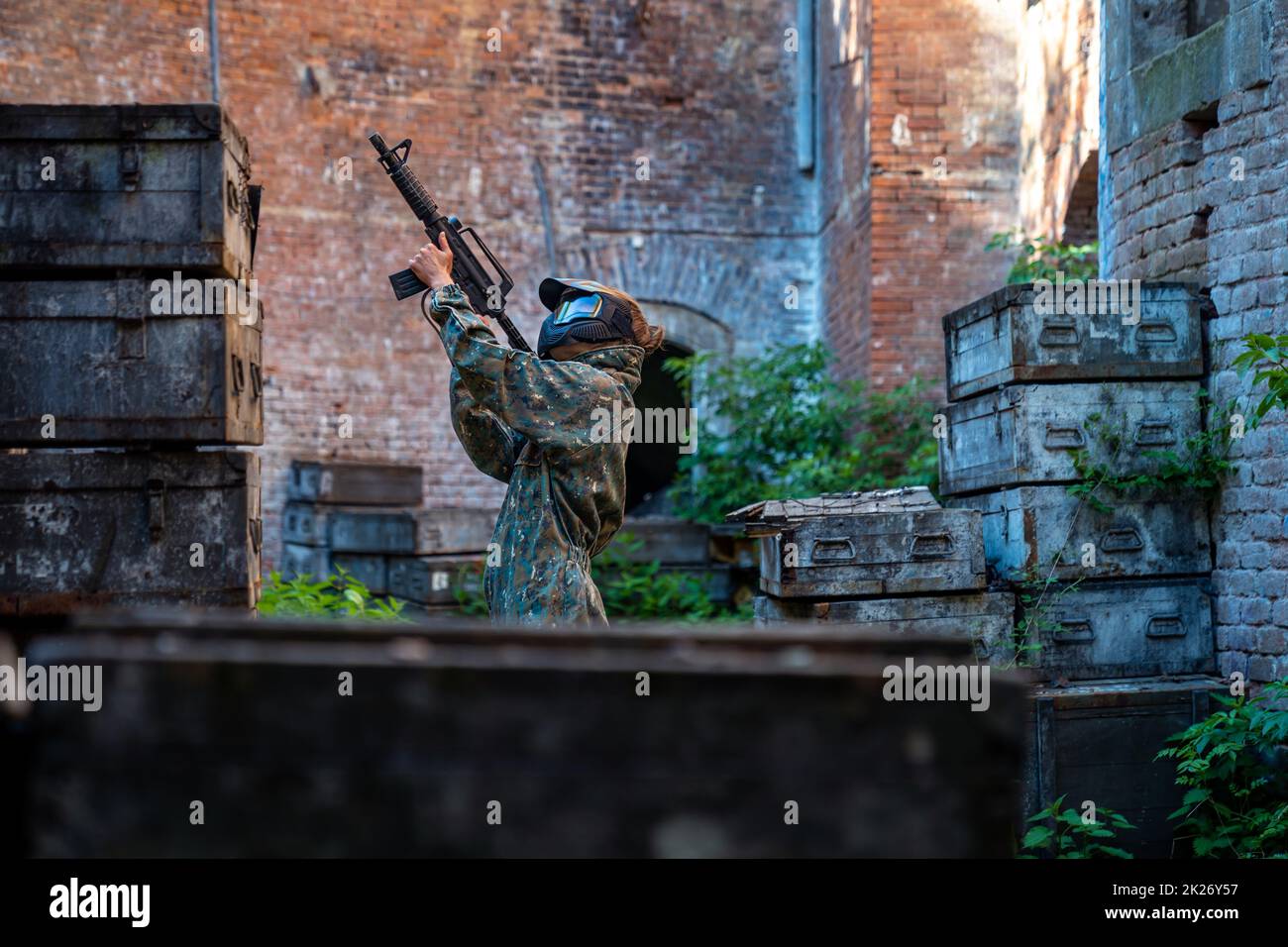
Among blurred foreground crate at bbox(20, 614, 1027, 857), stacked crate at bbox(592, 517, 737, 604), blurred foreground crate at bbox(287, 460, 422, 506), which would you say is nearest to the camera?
blurred foreground crate at bbox(20, 614, 1027, 857)

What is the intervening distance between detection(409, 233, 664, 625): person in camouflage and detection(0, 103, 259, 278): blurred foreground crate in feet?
3.46

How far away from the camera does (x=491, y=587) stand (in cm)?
370

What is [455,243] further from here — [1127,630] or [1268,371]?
[1127,630]

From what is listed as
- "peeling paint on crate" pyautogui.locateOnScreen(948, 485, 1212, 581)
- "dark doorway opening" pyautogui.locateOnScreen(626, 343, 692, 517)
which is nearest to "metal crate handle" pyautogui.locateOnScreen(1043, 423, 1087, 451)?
"peeling paint on crate" pyautogui.locateOnScreen(948, 485, 1212, 581)

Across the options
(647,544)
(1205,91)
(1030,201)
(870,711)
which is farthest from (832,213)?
(870,711)

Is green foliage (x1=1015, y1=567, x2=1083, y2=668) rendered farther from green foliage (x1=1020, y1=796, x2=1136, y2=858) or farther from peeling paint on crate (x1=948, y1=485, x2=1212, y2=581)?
green foliage (x1=1020, y1=796, x2=1136, y2=858)

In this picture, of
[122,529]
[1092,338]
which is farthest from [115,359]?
[1092,338]

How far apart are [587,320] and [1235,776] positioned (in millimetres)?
3354

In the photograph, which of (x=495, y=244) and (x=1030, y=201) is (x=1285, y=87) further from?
(x=495, y=244)

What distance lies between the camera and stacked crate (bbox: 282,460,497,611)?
836cm

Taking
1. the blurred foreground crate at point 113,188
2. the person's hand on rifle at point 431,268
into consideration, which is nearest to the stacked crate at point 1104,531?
the person's hand on rifle at point 431,268

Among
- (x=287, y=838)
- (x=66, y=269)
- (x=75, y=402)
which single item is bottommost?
(x=287, y=838)

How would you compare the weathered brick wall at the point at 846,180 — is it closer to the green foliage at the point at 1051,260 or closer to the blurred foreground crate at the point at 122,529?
the green foliage at the point at 1051,260

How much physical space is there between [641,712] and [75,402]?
3790mm
